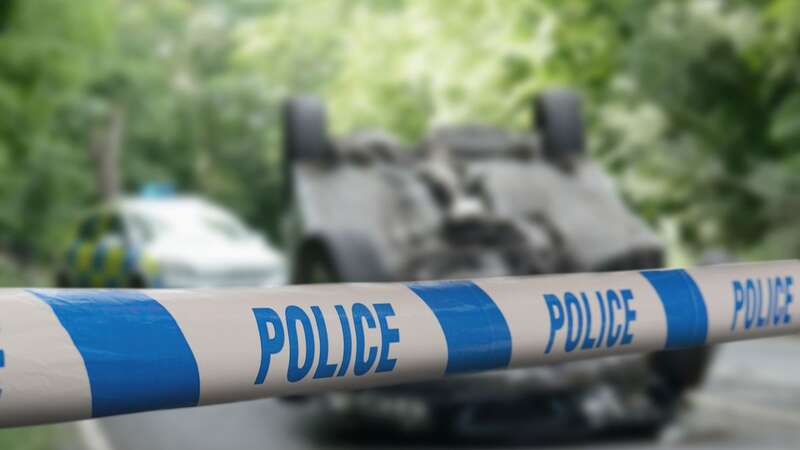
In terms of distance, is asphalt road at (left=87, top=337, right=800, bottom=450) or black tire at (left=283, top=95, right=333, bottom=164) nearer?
asphalt road at (left=87, top=337, right=800, bottom=450)

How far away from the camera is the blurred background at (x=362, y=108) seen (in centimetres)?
1414

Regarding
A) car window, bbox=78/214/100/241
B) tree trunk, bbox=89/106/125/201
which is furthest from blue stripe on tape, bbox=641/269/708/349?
tree trunk, bbox=89/106/125/201

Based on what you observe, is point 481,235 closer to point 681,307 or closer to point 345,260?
point 345,260

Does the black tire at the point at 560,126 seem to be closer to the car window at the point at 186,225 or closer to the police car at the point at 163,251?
the police car at the point at 163,251

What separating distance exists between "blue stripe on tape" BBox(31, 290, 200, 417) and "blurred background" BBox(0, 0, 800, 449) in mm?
6057

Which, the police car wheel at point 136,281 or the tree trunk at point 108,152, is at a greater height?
the police car wheel at point 136,281

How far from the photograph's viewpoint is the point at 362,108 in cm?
4316

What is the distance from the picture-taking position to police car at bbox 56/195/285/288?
13.3 metres

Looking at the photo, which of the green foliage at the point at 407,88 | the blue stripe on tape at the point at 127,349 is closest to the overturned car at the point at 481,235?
the blue stripe on tape at the point at 127,349

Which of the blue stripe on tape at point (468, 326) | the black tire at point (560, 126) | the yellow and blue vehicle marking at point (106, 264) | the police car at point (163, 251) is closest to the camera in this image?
the blue stripe on tape at point (468, 326)

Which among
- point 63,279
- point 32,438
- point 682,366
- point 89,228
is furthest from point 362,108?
point 32,438

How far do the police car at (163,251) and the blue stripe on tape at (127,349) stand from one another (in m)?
11.2

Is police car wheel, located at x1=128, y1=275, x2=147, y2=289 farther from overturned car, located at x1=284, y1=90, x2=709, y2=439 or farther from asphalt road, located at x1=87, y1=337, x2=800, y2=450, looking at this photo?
overturned car, located at x1=284, y1=90, x2=709, y2=439

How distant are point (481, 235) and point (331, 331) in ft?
19.6
